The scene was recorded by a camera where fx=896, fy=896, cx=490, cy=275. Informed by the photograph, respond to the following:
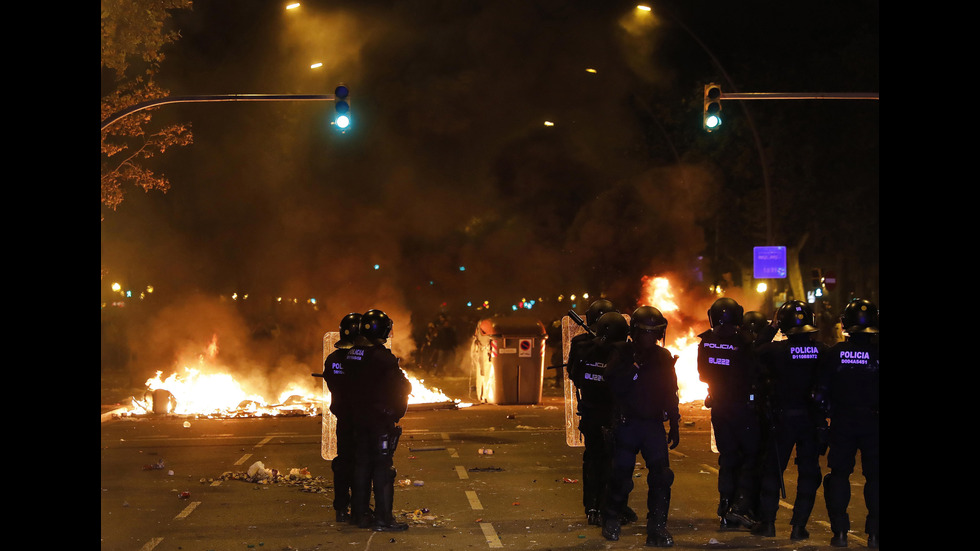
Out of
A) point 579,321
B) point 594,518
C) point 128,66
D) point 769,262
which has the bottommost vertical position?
point 594,518

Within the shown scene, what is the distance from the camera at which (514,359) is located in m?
18.8

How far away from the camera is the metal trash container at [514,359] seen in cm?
1878

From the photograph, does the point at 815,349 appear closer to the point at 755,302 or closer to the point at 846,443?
the point at 846,443

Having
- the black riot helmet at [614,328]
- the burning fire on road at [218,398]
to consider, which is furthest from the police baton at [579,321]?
the burning fire on road at [218,398]

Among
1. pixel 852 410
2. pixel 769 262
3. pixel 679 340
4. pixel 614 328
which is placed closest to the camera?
pixel 852 410

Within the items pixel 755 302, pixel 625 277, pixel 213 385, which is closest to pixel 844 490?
pixel 213 385

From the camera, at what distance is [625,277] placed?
28781 mm

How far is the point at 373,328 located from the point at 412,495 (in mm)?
2502

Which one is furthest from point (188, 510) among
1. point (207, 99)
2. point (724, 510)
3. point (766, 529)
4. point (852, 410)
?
point (207, 99)

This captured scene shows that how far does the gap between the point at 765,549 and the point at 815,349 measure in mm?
1638

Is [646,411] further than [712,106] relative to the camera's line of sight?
No

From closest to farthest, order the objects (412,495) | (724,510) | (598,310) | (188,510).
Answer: (724,510)
(598,310)
(188,510)
(412,495)

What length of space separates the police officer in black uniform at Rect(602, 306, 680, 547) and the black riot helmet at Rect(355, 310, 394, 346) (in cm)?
189

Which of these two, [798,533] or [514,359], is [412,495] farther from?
[514,359]
